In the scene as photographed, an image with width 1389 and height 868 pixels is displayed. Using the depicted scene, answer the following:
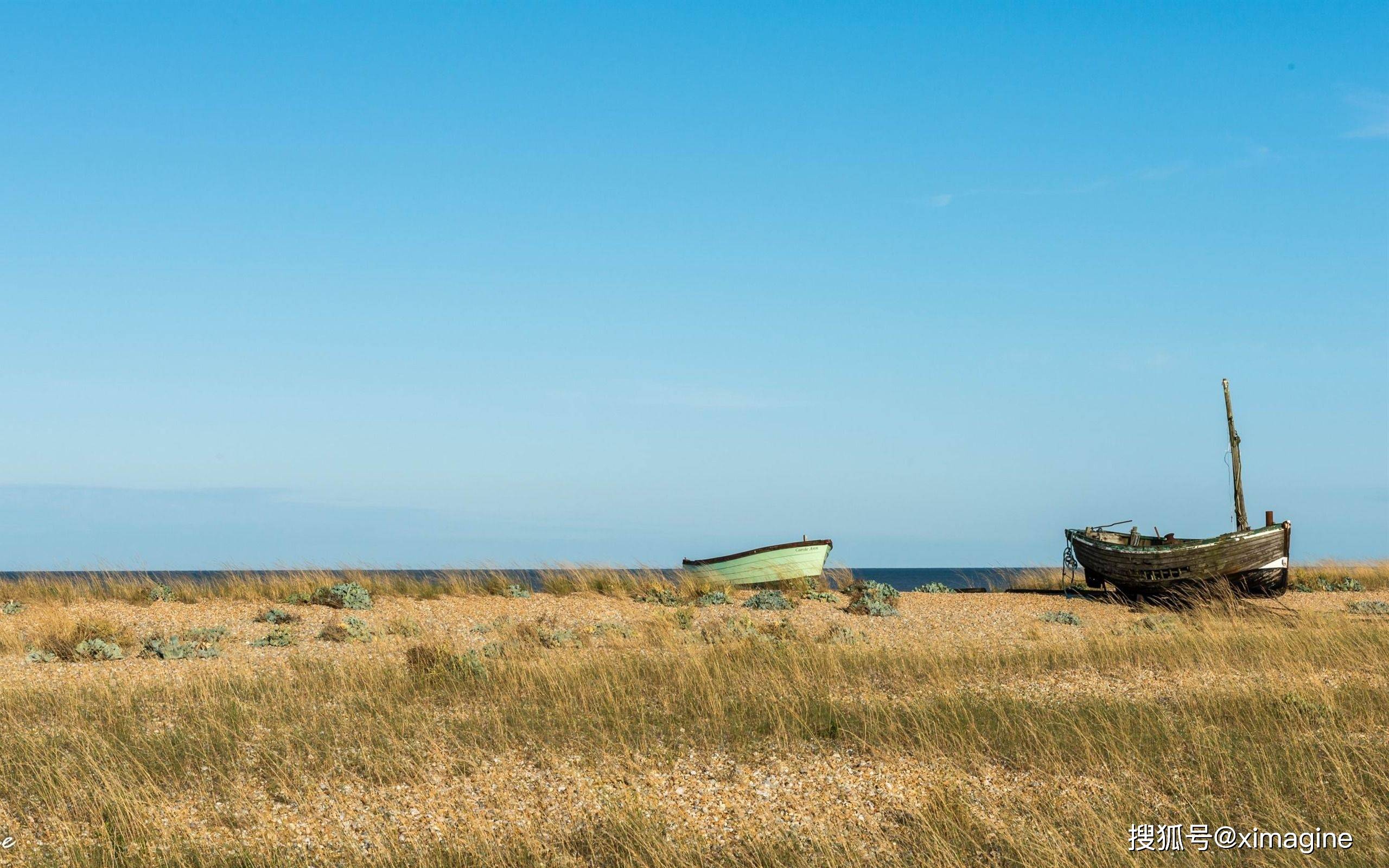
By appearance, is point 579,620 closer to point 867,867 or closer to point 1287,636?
point 1287,636

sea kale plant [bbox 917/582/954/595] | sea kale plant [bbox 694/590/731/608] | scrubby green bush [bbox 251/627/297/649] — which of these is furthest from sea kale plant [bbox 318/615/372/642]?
sea kale plant [bbox 917/582/954/595]

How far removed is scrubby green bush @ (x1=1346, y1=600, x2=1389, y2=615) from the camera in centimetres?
2461

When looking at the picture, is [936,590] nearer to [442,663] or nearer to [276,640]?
[276,640]

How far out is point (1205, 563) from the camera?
29266 mm

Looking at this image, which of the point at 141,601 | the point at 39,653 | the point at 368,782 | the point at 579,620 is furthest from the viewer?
the point at 141,601

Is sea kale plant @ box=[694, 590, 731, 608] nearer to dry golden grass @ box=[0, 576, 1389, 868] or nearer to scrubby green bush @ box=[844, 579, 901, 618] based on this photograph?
scrubby green bush @ box=[844, 579, 901, 618]

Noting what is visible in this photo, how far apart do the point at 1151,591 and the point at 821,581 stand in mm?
10398

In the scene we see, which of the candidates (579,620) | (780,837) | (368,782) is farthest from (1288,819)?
(579,620)

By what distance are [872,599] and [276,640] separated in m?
15.1

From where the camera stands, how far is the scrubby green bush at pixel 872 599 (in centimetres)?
2503

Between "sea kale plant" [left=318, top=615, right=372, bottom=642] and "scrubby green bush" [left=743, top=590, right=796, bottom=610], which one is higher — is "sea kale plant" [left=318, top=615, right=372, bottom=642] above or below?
above

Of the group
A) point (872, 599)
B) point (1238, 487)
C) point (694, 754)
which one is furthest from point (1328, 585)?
point (694, 754)

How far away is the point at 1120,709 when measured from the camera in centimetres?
1059

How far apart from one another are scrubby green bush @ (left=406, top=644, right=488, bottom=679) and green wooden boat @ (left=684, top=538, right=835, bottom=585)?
58.3ft
